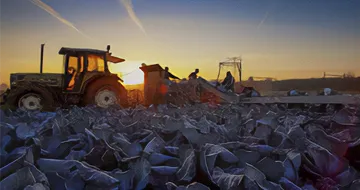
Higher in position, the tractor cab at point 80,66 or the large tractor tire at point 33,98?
the tractor cab at point 80,66

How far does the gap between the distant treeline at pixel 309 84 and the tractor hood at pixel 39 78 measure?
28615 mm

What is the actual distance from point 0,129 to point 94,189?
617 mm

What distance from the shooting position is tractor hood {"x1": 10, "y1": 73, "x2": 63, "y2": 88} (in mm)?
9781

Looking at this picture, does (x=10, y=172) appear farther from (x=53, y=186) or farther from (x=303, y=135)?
(x=303, y=135)

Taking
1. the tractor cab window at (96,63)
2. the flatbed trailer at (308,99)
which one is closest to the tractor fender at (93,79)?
the tractor cab window at (96,63)

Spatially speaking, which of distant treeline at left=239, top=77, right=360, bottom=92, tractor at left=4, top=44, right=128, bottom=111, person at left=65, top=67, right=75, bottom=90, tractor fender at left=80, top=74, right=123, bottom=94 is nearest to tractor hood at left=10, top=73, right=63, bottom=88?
tractor at left=4, top=44, right=128, bottom=111

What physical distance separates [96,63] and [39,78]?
2131 mm

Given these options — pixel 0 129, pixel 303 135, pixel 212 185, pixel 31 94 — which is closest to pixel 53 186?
pixel 212 185

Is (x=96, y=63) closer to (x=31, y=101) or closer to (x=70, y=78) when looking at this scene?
(x=70, y=78)

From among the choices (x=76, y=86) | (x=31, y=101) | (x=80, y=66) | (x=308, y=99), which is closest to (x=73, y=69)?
(x=80, y=66)

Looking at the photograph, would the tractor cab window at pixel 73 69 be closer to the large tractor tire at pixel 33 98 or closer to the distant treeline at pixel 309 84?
the large tractor tire at pixel 33 98

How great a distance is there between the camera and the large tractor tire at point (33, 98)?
8914 millimetres

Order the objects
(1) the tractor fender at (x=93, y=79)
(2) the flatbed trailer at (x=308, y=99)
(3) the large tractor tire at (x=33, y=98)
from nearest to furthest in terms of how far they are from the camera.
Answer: (2) the flatbed trailer at (x=308, y=99) → (3) the large tractor tire at (x=33, y=98) → (1) the tractor fender at (x=93, y=79)

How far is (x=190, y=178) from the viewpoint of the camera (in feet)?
2.27
